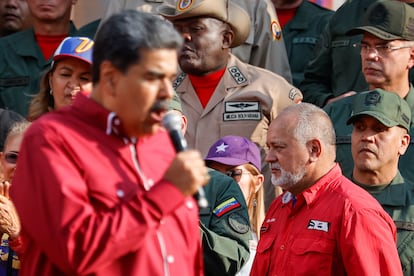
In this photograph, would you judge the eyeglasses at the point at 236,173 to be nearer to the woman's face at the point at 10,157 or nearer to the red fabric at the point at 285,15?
the woman's face at the point at 10,157

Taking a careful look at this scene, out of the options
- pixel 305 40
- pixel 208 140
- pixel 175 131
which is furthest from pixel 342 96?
pixel 175 131

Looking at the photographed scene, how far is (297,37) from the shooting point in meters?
9.42

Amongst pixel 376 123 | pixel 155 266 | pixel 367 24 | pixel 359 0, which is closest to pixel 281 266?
pixel 376 123

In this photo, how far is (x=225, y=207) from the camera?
592cm

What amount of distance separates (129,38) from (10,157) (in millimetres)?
2601

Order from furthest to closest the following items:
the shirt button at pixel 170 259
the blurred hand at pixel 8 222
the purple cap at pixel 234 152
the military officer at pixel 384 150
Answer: the purple cap at pixel 234 152 → the military officer at pixel 384 150 → the blurred hand at pixel 8 222 → the shirt button at pixel 170 259

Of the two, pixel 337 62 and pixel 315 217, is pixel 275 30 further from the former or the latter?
pixel 315 217

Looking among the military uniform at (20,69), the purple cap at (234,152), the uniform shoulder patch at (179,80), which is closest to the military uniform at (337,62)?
the uniform shoulder patch at (179,80)

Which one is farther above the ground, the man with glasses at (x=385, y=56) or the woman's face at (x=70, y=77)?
the woman's face at (x=70, y=77)

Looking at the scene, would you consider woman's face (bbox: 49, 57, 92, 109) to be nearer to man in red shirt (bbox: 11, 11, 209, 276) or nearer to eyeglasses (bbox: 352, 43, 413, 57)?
man in red shirt (bbox: 11, 11, 209, 276)

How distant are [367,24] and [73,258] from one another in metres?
4.80

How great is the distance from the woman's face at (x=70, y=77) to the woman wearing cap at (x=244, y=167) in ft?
4.39

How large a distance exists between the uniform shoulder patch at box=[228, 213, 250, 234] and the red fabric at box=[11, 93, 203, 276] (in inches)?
75.8

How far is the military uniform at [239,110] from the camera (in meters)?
7.77
